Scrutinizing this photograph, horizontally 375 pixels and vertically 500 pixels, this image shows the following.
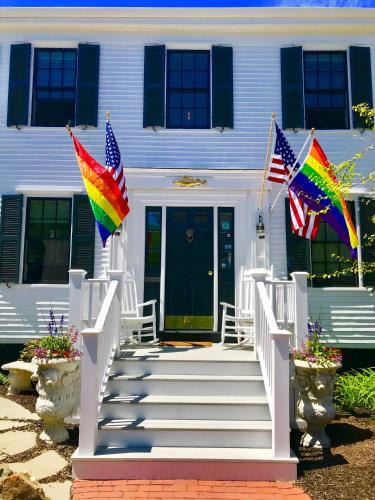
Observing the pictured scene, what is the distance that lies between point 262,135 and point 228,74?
50.8 inches

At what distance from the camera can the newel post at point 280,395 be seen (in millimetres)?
4246

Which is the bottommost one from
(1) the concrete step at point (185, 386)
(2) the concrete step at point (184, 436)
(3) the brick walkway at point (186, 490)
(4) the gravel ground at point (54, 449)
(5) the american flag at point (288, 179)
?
(3) the brick walkway at point (186, 490)

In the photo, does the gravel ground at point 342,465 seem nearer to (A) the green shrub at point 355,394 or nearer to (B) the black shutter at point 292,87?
(A) the green shrub at point 355,394

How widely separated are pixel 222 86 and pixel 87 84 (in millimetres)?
2465

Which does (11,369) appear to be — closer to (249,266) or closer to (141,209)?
(141,209)

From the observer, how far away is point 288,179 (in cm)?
628

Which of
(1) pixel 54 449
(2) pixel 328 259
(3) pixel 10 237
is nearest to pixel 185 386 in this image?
(1) pixel 54 449

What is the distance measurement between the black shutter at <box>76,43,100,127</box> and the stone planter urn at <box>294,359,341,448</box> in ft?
18.4

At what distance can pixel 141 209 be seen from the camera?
25.1 ft

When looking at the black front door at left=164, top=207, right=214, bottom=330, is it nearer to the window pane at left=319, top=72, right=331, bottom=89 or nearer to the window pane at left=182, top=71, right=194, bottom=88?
the window pane at left=182, top=71, right=194, bottom=88

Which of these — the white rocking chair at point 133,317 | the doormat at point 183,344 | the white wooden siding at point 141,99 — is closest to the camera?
the white rocking chair at point 133,317

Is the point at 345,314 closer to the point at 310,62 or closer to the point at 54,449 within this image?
the point at 310,62

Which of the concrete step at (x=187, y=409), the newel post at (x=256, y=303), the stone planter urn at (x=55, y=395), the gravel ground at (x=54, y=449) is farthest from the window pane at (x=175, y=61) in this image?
the gravel ground at (x=54, y=449)

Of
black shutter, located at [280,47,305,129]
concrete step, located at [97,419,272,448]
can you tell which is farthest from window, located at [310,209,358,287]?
concrete step, located at [97,419,272,448]
